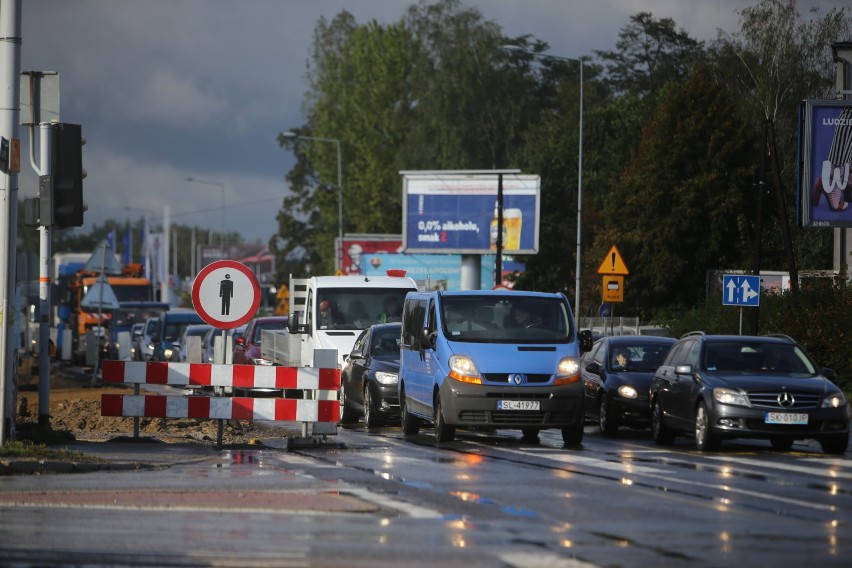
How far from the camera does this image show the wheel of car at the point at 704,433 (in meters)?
20.4

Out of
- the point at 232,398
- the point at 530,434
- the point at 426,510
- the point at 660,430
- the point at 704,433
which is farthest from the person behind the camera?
the point at 530,434

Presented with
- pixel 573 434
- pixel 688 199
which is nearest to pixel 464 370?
pixel 573 434

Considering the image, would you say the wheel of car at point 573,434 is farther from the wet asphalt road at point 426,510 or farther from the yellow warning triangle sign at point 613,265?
the yellow warning triangle sign at point 613,265

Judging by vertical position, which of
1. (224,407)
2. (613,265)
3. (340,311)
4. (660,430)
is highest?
(613,265)

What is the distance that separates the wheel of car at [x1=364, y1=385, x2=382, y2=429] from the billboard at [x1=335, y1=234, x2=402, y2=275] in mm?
62572

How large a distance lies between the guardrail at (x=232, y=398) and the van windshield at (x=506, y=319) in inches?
109

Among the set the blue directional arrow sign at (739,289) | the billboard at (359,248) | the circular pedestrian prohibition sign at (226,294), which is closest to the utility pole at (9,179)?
the circular pedestrian prohibition sign at (226,294)

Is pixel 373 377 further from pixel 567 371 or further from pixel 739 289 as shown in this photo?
pixel 739 289

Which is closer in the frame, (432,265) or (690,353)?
(690,353)

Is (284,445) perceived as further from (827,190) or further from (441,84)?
Result: (441,84)

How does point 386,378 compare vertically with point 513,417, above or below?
above

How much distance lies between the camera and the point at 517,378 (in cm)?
2106

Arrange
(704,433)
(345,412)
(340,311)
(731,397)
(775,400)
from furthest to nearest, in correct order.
A: (340,311), (345,412), (704,433), (731,397), (775,400)

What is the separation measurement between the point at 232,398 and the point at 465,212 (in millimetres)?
55062
